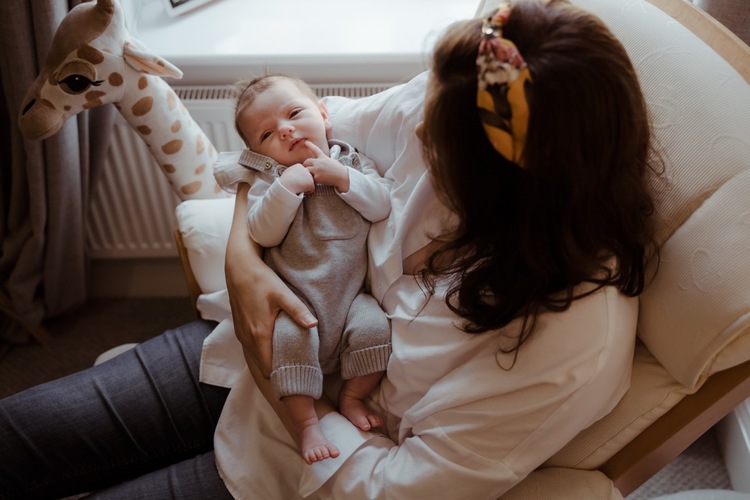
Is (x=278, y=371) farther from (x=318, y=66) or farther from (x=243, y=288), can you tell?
(x=318, y=66)

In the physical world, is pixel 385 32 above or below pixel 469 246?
below

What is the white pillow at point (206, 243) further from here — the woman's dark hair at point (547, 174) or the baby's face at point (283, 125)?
the woman's dark hair at point (547, 174)

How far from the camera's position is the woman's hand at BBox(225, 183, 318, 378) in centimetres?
104

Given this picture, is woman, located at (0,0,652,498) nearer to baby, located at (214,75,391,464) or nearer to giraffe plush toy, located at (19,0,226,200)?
baby, located at (214,75,391,464)

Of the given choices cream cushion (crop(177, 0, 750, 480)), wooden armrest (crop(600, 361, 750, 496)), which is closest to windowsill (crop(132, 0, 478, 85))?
cream cushion (crop(177, 0, 750, 480))

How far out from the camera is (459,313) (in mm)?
877

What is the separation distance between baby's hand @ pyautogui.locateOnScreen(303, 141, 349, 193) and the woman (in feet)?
0.28

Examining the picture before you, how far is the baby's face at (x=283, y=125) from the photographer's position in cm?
117

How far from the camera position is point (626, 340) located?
0.82m

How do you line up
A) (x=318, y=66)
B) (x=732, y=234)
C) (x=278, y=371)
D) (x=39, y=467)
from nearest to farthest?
(x=732, y=234)
(x=278, y=371)
(x=39, y=467)
(x=318, y=66)

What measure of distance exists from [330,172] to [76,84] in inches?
23.2

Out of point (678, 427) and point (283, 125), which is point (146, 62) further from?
point (678, 427)

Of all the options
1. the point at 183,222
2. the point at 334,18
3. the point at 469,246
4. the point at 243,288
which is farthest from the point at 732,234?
the point at 334,18

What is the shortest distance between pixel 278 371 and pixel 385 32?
1.03 m
